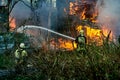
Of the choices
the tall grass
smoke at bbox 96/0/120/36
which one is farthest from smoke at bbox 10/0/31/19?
the tall grass

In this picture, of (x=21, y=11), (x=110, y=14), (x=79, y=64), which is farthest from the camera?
(x=21, y=11)

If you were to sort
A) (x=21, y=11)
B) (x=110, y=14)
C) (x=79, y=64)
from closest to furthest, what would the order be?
(x=79, y=64), (x=110, y=14), (x=21, y=11)

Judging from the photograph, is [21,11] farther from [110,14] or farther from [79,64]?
[79,64]

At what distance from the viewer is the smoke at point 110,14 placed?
26.2 m

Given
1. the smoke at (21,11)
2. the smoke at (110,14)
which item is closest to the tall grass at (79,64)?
the smoke at (110,14)

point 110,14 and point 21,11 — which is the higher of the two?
point 110,14

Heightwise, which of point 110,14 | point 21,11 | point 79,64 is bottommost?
point 21,11

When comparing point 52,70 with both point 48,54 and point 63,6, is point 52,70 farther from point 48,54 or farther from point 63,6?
point 63,6

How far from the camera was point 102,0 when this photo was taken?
89.6ft

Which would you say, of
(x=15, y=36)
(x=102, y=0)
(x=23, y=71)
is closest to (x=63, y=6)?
(x=102, y=0)

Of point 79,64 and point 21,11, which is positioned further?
point 21,11

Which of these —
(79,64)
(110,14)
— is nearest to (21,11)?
→ (110,14)

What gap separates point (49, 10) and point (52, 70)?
26.0m

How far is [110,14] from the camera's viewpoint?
2655 cm
